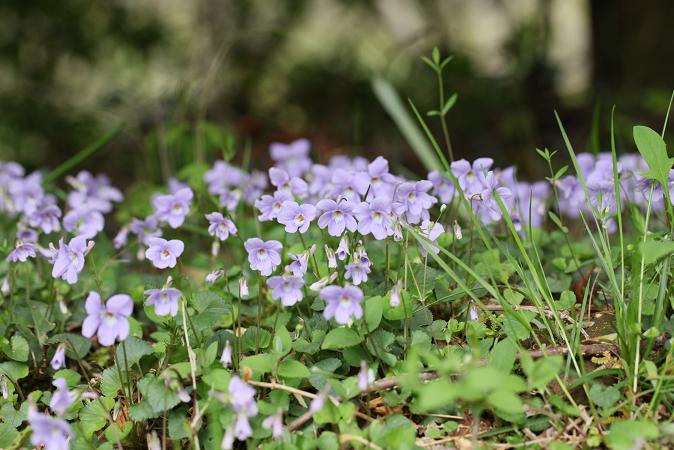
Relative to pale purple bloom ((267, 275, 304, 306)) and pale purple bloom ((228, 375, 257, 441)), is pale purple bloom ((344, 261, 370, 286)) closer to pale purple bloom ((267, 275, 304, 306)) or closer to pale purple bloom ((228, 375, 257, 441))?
pale purple bloom ((267, 275, 304, 306))

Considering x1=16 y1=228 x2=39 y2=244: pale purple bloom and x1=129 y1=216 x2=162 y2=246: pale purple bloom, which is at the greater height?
x1=16 y1=228 x2=39 y2=244: pale purple bloom

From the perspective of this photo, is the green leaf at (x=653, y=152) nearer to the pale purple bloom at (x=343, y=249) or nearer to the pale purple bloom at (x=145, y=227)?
the pale purple bloom at (x=343, y=249)

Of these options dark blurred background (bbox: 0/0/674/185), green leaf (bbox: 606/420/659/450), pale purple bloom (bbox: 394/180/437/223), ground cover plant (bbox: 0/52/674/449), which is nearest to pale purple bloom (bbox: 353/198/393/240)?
ground cover plant (bbox: 0/52/674/449)

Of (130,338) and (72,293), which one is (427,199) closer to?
(130,338)

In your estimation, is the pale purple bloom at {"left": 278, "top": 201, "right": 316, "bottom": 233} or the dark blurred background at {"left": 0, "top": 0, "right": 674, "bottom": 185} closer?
the pale purple bloom at {"left": 278, "top": 201, "right": 316, "bottom": 233}

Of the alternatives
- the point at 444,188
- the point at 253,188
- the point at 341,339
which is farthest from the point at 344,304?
the point at 253,188

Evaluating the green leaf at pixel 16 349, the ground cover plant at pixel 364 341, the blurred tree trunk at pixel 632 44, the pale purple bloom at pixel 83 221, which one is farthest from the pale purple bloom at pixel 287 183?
the blurred tree trunk at pixel 632 44

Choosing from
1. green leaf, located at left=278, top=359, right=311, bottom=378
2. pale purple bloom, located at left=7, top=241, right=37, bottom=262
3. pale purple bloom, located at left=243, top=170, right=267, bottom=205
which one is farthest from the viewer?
pale purple bloom, located at left=243, top=170, right=267, bottom=205
